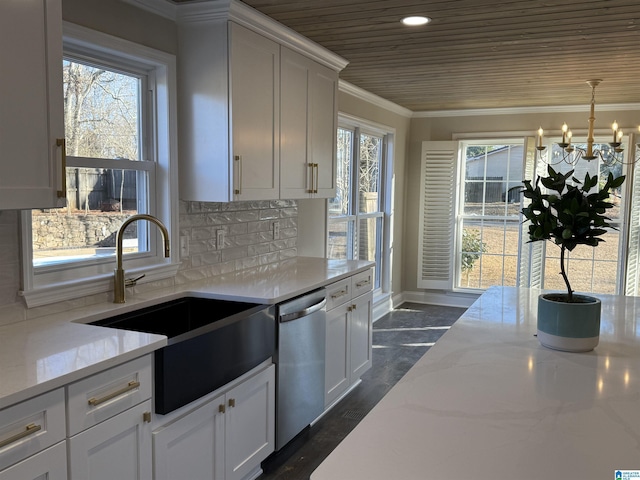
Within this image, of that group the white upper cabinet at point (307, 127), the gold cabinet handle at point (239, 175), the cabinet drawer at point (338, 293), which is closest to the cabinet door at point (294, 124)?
the white upper cabinet at point (307, 127)

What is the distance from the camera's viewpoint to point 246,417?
8.21 feet

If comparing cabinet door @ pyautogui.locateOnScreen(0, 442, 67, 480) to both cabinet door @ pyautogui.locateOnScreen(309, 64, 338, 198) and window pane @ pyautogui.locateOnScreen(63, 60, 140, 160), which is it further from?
cabinet door @ pyautogui.locateOnScreen(309, 64, 338, 198)

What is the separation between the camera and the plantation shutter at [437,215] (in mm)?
6477

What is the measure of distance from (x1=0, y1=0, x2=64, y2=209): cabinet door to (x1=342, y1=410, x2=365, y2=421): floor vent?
230 cm

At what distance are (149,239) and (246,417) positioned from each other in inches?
40.3

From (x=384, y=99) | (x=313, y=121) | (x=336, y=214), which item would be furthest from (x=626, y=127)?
(x=313, y=121)

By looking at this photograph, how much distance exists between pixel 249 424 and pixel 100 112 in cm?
158

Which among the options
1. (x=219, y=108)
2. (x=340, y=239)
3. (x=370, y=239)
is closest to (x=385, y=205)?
(x=370, y=239)

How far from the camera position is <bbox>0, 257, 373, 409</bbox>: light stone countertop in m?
1.54

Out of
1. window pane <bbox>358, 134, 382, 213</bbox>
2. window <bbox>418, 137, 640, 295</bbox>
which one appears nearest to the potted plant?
window pane <bbox>358, 134, 382, 213</bbox>

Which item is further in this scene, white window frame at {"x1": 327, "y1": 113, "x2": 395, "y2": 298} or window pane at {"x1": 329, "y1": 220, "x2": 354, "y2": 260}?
white window frame at {"x1": 327, "y1": 113, "x2": 395, "y2": 298}

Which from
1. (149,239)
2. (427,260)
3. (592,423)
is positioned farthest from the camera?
(427,260)

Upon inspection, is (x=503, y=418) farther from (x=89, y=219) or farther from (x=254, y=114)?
(x=254, y=114)

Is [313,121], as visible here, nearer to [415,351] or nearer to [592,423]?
[415,351]
